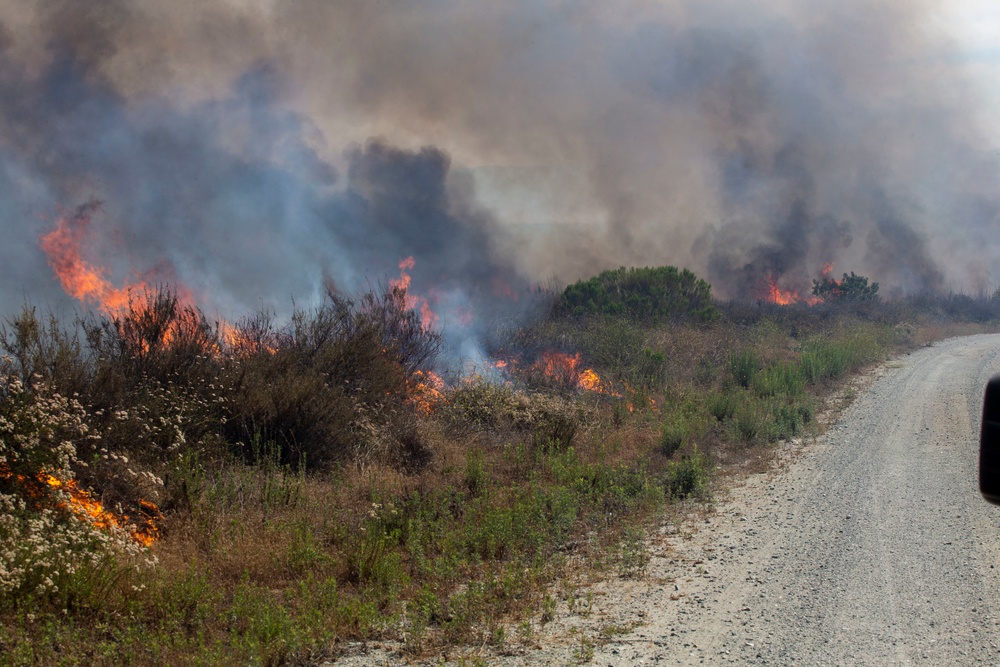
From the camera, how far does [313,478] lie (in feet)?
27.1

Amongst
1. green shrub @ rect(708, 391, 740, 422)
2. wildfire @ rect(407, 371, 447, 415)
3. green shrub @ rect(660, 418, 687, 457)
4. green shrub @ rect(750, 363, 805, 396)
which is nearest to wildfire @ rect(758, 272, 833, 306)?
green shrub @ rect(750, 363, 805, 396)

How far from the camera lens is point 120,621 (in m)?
4.81

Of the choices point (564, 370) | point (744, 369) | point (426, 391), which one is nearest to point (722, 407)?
point (564, 370)

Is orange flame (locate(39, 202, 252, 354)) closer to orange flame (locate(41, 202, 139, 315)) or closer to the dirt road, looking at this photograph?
orange flame (locate(41, 202, 139, 315))

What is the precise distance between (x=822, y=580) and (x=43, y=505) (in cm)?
603

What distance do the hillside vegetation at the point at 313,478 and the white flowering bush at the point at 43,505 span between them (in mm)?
21

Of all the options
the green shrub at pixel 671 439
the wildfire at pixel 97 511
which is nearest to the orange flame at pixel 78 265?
the wildfire at pixel 97 511

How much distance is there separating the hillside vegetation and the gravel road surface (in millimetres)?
338

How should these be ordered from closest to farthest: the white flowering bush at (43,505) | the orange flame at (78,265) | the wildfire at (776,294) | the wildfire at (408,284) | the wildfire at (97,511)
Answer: the white flowering bush at (43,505), the wildfire at (97,511), the orange flame at (78,265), the wildfire at (408,284), the wildfire at (776,294)

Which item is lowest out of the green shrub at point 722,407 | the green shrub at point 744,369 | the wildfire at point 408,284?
the green shrub at point 722,407

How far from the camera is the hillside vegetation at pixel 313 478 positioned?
4891 millimetres

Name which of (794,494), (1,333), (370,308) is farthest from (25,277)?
(794,494)

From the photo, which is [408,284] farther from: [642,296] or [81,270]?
[81,270]

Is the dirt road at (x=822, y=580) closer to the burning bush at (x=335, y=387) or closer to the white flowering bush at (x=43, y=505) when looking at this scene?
the white flowering bush at (x=43, y=505)
